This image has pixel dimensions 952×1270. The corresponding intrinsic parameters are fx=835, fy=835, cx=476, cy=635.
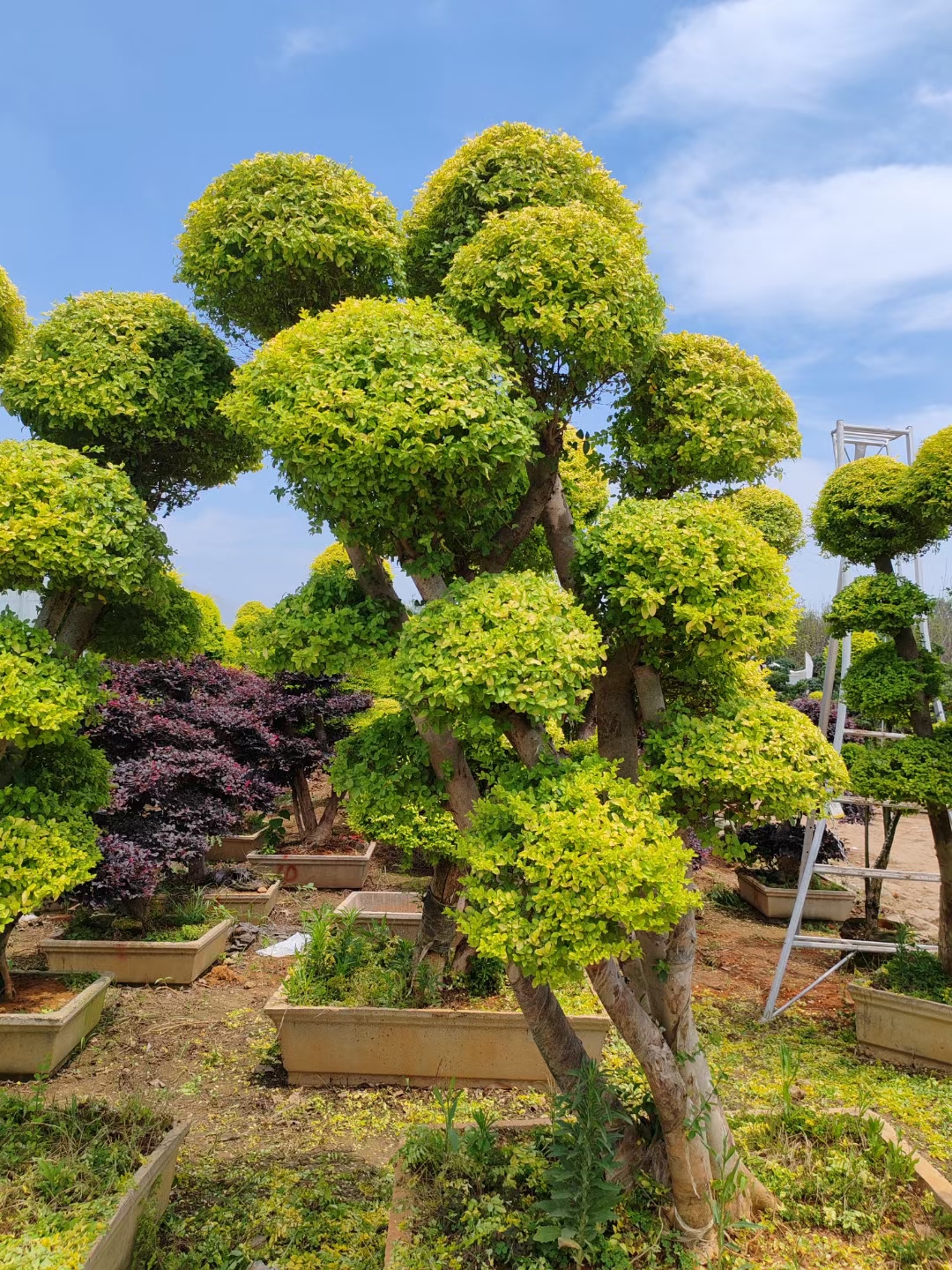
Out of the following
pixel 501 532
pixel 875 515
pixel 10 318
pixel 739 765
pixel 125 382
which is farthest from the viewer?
pixel 10 318

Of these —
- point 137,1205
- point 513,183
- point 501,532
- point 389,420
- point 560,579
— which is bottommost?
point 137,1205

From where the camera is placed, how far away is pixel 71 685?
3568 millimetres

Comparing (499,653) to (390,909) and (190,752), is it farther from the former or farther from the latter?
(190,752)

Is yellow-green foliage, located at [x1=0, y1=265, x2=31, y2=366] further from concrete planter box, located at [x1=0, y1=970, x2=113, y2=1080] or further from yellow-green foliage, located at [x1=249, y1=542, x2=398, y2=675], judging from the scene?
concrete planter box, located at [x1=0, y1=970, x2=113, y2=1080]

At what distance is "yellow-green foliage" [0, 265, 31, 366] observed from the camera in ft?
20.0

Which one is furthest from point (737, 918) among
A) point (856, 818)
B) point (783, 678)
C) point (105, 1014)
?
point (783, 678)

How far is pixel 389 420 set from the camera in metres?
2.57

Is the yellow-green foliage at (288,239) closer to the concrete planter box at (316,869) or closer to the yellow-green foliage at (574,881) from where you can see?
the yellow-green foliage at (574,881)

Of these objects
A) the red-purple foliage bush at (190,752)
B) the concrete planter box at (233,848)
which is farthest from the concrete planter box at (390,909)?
the concrete planter box at (233,848)

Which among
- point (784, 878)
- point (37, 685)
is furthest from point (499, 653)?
point (784, 878)

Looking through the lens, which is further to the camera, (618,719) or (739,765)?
(618,719)

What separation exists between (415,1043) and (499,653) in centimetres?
272

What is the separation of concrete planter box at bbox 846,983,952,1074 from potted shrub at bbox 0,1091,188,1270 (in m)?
Result: 3.59

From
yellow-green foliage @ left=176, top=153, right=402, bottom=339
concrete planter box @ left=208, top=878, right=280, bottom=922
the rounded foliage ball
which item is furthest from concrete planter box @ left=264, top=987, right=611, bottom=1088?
yellow-green foliage @ left=176, top=153, right=402, bottom=339
